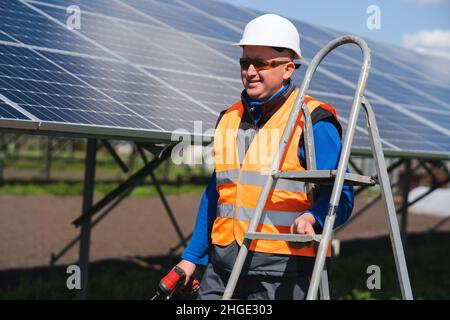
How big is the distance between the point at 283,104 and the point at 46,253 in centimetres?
785

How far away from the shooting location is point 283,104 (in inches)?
127

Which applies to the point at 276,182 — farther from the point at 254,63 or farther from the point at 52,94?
the point at 52,94

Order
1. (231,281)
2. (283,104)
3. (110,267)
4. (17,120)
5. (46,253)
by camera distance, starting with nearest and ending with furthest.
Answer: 1. (231,281)
2. (283,104)
3. (17,120)
4. (110,267)
5. (46,253)

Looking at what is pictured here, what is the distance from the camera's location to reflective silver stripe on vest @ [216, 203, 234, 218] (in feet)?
10.4

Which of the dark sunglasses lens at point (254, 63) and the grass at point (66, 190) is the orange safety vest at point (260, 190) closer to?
the dark sunglasses lens at point (254, 63)

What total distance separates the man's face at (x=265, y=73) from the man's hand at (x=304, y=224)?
60 centimetres

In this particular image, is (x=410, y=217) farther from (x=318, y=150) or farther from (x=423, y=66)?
(x=318, y=150)

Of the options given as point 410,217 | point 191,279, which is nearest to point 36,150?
point 410,217

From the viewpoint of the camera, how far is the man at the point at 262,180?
3.05 meters

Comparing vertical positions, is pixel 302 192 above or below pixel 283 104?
below

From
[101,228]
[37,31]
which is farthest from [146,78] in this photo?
[101,228]

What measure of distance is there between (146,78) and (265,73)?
2991mm

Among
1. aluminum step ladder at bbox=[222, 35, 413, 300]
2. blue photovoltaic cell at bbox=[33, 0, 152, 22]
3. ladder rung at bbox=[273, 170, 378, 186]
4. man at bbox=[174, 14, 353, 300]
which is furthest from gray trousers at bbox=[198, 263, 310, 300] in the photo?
blue photovoltaic cell at bbox=[33, 0, 152, 22]

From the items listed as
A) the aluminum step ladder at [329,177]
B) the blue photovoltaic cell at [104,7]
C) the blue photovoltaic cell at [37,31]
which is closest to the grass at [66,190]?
the blue photovoltaic cell at [104,7]
